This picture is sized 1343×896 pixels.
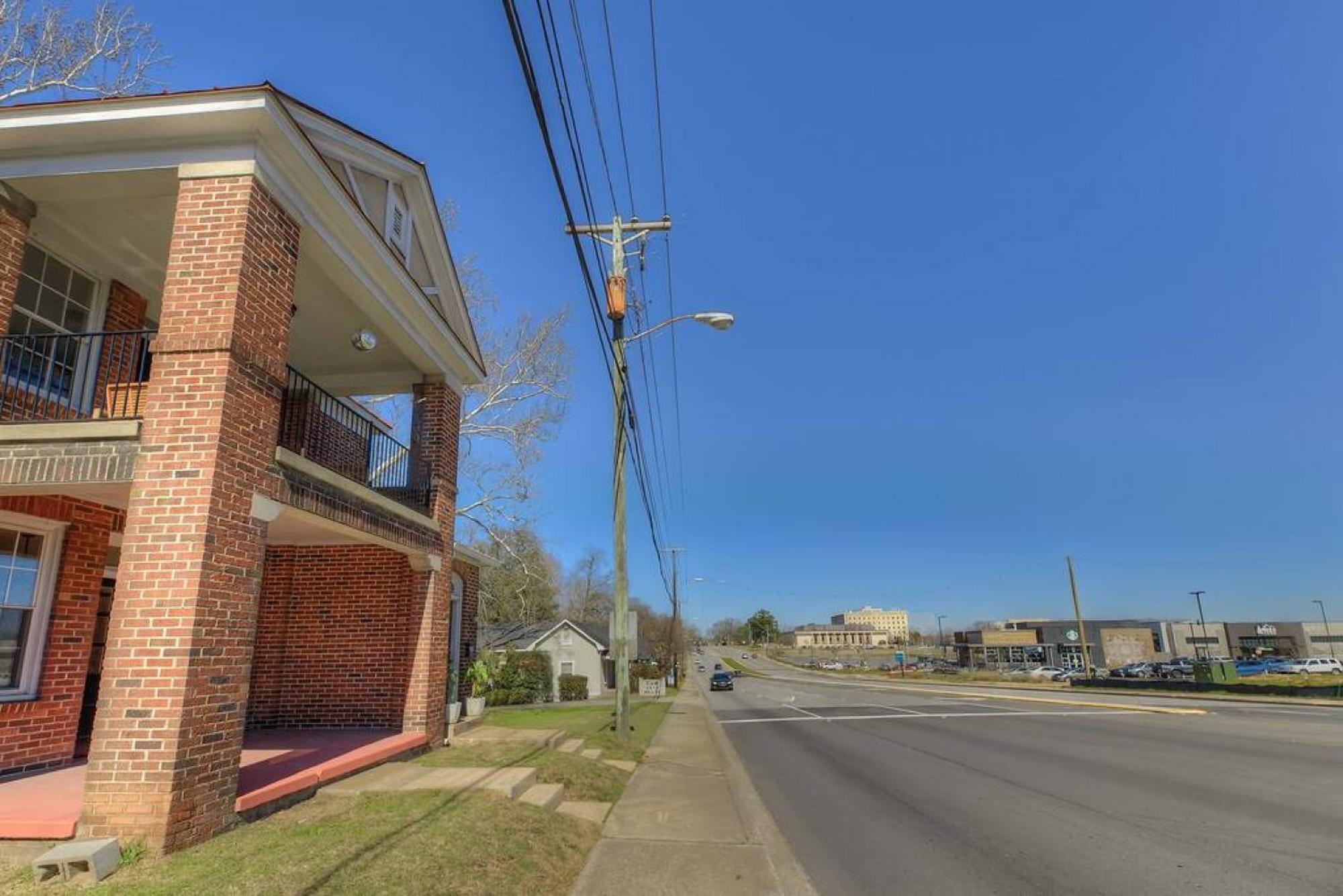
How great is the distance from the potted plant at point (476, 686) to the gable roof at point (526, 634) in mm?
26833

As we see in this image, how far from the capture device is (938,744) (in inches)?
600

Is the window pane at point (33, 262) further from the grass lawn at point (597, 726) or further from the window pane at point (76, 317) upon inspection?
the grass lawn at point (597, 726)

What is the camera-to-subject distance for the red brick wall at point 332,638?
10.9m

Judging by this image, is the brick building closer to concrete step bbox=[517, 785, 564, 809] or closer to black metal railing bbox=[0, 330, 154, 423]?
black metal railing bbox=[0, 330, 154, 423]

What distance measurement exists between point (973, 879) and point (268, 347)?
315 inches

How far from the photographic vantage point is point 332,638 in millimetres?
11172

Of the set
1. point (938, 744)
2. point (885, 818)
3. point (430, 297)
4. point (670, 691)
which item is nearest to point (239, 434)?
point (430, 297)

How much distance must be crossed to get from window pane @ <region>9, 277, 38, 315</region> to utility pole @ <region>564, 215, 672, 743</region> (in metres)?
7.44

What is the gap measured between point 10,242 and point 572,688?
3955 cm

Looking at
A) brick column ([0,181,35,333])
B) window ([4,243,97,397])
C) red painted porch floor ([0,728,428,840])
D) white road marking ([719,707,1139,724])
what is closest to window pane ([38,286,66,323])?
window ([4,243,97,397])

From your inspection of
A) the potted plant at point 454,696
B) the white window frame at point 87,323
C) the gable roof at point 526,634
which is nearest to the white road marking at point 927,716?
the potted plant at point 454,696

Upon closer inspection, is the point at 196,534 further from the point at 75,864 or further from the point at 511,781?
the point at 511,781

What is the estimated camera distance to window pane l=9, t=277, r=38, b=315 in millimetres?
7707

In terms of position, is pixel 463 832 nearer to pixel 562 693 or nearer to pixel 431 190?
pixel 431 190
